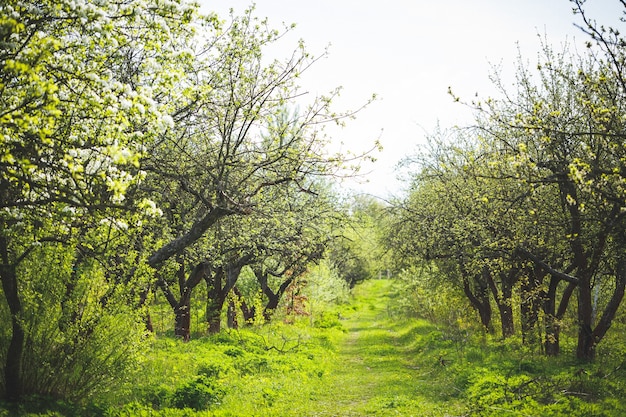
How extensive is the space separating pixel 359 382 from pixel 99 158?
11571 mm

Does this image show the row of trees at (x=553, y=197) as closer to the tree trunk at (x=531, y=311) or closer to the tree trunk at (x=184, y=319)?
the tree trunk at (x=531, y=311)

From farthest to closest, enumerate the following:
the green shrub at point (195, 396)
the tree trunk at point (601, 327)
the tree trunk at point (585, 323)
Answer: the tree trunk at point (601, 327) → the tree trunk at point (585, 323) → the green shrub at point (195, 396)

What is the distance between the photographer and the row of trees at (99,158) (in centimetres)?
591

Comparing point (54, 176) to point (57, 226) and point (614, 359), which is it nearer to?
point (57, 226)

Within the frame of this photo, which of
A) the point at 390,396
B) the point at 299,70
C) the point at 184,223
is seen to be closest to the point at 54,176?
the point at 299,70

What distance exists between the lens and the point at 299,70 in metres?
10.5

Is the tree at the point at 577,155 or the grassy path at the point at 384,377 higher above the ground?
the tree at the point at 577,155

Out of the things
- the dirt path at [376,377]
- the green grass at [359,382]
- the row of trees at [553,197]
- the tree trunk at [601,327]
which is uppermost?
the row of trees at [553,197]

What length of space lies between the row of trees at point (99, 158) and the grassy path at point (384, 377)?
210 inches

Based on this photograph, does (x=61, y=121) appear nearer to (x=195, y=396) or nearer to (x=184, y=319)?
(x=195, y=396)

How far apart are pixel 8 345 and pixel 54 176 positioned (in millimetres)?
3909

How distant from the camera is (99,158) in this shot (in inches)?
260

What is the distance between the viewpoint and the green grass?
10.0 meters

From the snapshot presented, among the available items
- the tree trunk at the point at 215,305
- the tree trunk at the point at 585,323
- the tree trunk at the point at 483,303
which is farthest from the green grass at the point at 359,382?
the tree trunk at the point at 215,305
